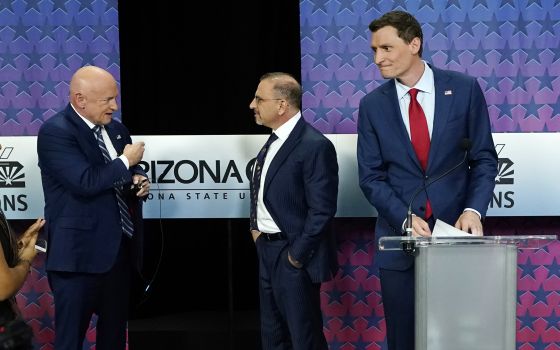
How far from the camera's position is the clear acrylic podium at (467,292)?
8.82 feet

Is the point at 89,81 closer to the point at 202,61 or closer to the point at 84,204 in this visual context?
the point at 84,204

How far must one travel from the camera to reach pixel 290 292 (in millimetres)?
3873

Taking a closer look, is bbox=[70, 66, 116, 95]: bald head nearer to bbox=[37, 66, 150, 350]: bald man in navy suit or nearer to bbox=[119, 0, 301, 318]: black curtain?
bbox=[37, 66, 150, 350]: bald man in navy suit

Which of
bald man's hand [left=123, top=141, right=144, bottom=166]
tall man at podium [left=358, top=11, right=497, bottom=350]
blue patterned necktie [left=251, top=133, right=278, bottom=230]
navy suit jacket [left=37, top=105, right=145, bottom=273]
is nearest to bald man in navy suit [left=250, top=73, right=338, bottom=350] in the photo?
blue patterned necktie [left=251, top=133, right=278, bottom=230]

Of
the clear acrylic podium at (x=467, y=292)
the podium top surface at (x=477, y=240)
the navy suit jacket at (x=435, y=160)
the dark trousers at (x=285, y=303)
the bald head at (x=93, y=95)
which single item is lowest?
the dark trousers at (x=285, y=303)

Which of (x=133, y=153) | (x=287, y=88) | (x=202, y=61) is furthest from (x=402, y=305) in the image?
(x=202, y=61)

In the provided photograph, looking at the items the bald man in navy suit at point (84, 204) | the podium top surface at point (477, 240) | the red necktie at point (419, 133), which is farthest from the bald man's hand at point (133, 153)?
the podium top surface at point (477, 240)

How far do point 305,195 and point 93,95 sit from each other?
1.12 metres

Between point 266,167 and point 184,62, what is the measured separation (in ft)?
3.00

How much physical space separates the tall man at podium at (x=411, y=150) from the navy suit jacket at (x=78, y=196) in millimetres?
1198

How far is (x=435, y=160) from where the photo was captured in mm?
3354

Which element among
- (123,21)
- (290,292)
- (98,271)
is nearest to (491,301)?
(290,292)

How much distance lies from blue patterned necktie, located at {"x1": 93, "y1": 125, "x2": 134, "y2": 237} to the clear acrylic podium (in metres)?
1.68

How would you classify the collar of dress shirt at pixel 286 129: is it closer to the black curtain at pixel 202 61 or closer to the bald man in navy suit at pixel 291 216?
the bald man in navy suit at pixel 291 216
